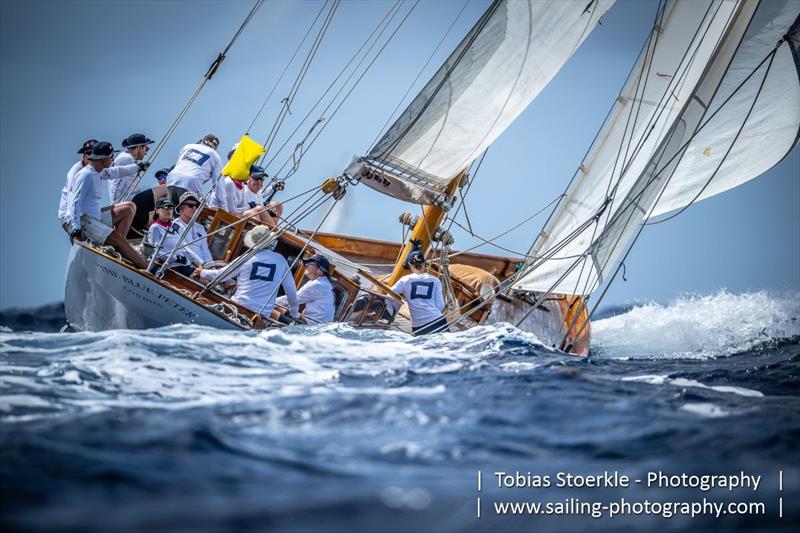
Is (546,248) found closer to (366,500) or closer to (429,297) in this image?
(429,297)

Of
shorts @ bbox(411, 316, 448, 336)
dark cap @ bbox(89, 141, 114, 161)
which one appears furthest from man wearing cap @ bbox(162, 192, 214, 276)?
shorts @ bbox(411, 316, 448, 336)

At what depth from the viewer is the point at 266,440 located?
4883 millimetres

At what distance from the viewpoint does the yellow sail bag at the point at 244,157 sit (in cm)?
1002

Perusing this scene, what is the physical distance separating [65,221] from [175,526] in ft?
23.3

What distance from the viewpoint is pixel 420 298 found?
10.1 metres

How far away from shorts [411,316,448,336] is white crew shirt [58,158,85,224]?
4.11 m

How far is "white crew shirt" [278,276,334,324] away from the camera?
31.3 feet

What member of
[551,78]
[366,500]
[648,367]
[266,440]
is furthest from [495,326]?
[366,500]

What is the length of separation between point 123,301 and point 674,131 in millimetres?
6607

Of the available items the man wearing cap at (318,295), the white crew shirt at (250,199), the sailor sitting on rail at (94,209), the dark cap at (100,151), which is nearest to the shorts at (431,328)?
the man wearing cap at (318,295)

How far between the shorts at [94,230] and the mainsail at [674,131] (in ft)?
16.5

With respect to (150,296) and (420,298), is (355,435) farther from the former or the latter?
(420,298)

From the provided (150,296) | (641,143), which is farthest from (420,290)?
(641,143)

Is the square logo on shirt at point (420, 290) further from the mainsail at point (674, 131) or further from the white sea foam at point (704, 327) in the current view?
the white sea foam at point (704, 327)
